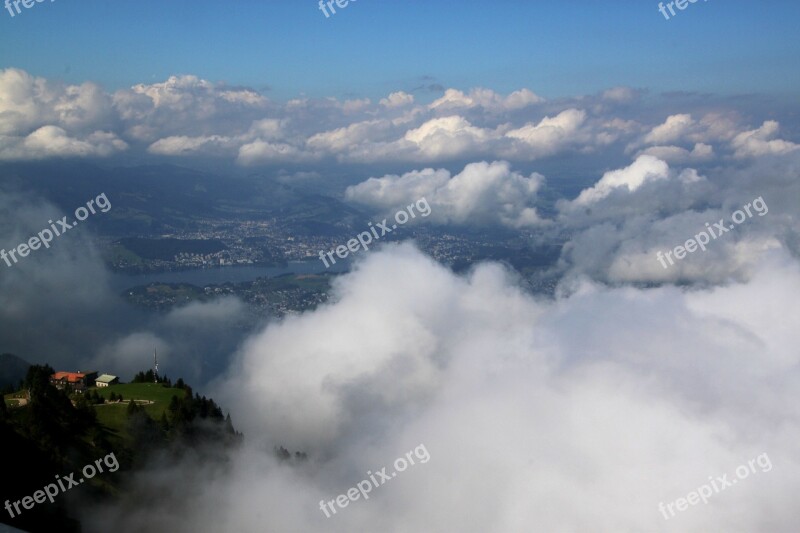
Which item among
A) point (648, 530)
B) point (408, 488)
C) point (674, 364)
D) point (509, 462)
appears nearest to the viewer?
point (648, 530)

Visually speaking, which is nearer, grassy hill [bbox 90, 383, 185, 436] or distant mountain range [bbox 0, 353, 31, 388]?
grassy hill [bbox 90, 383, 185, 436]

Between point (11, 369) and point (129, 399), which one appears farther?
point (11, 369)

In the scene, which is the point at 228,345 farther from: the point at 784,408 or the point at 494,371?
the point at 784,408

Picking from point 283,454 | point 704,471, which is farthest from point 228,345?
point 704,471

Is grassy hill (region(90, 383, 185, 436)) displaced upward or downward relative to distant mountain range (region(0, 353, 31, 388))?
downward

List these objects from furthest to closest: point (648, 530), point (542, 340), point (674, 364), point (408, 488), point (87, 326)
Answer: point (87, 326)
point (542, 340)
point (674, 364)
point (408, 488)
point (648, 530)

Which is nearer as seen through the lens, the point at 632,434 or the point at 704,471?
the point at 704,471

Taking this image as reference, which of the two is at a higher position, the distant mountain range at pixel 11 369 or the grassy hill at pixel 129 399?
the distant mountain range at pixel 11 369

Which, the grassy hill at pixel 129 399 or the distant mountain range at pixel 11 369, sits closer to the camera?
the grassy hill at pixel 129 399
